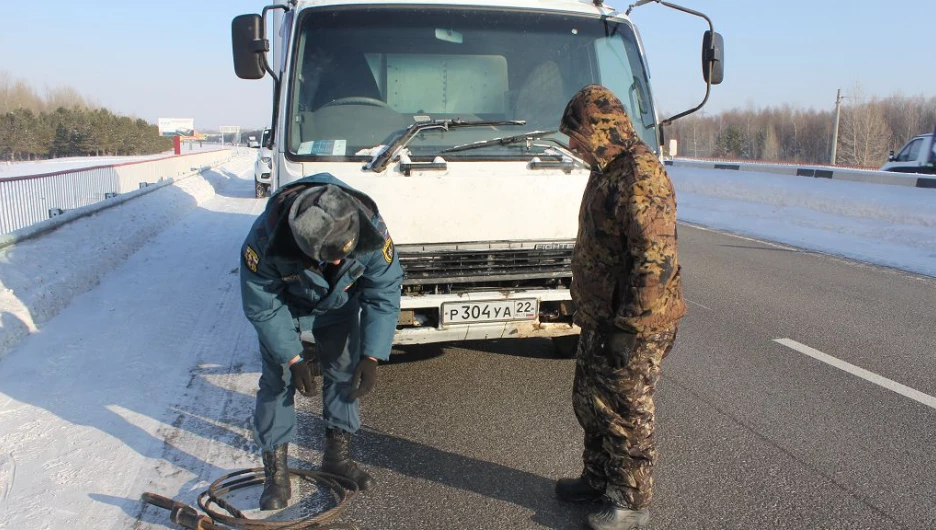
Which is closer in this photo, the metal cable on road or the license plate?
the metal cable on road

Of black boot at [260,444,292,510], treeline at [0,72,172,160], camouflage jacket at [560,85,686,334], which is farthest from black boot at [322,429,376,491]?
treeline at [0,72,172,160]

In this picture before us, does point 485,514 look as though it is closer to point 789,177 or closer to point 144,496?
point 144,496

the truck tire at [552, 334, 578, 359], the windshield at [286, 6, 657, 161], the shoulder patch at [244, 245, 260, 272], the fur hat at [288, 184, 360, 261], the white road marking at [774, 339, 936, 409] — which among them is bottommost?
the white road marking at [774, 339, 936, 409]

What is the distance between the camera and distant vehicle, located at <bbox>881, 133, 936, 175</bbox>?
20.0 m

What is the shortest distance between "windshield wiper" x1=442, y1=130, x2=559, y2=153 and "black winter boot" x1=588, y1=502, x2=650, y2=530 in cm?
240

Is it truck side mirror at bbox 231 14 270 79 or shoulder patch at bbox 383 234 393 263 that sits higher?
truck side mirror at bbox 231 14 270 79

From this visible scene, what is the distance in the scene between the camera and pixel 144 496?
3.15 metres

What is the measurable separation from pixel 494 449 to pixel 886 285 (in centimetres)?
673

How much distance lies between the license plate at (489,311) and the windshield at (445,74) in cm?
95

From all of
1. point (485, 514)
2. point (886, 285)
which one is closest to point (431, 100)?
point (485, 514)

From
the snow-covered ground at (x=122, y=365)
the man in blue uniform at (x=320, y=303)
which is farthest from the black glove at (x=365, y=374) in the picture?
the snow-covered ground at (x=122, y=365)

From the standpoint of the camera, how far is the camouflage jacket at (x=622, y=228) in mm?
2736

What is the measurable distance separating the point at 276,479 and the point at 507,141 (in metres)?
2.54

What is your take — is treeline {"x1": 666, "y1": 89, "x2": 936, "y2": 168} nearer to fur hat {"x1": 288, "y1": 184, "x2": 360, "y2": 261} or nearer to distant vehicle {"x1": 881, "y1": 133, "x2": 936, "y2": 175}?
distant vehicle {"x1": 881, "y1": 133, "x2": 936, "y2": 175}
